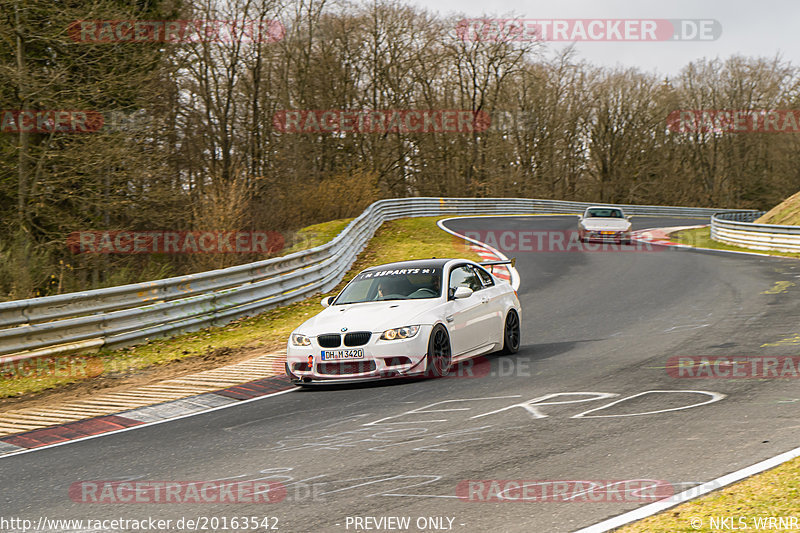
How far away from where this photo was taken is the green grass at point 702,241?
2786 cm

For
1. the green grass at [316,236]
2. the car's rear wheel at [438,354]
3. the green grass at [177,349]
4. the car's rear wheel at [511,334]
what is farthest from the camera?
the green grass at [316,236]

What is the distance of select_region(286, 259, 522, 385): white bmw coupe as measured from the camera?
927cm

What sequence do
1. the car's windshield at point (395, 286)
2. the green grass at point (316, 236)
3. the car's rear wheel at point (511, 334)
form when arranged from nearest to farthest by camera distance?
the car's windshield at point (395, 286) < the car's rear wheel at point (511, 334) < the green grass at point (316, 236)

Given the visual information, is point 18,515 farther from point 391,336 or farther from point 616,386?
point 616,386

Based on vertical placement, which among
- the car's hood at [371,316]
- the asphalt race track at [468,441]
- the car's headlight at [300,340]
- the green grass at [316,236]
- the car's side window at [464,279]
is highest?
the green grass at [316,236]

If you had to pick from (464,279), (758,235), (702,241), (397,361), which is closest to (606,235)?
(758,235)

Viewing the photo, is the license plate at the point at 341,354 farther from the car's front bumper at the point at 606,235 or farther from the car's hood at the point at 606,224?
the car's hood at the point at 606,224

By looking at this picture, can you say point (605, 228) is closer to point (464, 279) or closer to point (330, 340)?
point (464, 279)

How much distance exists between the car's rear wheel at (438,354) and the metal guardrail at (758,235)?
813 inches

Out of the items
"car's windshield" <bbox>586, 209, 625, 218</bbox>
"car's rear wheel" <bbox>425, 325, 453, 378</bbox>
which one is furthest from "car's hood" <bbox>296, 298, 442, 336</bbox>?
"car's windshield" <bbox>586, 209, 625, 218</bbox>

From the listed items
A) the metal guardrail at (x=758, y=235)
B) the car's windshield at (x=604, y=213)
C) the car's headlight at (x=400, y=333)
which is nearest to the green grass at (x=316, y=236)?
the car's windshield at (x=604, y=213)

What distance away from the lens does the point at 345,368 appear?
9336 millimetres

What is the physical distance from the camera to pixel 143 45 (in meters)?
25.3

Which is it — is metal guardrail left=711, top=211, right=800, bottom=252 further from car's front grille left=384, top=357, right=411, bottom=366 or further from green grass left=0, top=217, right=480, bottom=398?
car's front grille left=384, top=357, right=411, bottom=366
